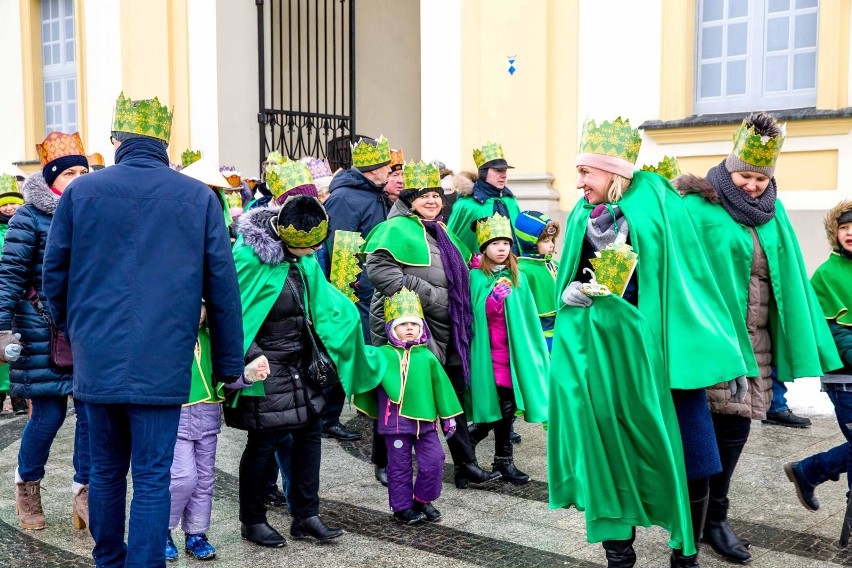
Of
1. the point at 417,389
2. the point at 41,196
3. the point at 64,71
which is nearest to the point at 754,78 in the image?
the point at 417,389

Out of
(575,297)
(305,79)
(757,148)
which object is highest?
(305,79)

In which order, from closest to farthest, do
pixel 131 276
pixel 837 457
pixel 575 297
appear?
1. pixel 131 276
2. pixel 575 297
3. pixel 837 457

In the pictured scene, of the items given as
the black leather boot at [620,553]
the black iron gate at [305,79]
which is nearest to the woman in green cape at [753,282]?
the black leather boot at [620,553]

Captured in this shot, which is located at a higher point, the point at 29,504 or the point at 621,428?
the point at 621,428

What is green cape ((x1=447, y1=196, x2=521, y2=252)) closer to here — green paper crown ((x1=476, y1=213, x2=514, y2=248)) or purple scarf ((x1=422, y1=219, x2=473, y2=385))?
green paper crown ((x1=476, y1=213, x2=514, y2=248))

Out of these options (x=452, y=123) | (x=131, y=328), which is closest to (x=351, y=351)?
(x=131, y=328)

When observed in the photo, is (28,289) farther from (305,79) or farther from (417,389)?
(305,79)

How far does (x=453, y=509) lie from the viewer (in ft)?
17.8

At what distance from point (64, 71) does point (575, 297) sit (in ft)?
43.4

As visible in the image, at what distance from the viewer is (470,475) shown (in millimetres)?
5883

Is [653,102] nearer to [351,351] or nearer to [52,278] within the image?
[351,351]

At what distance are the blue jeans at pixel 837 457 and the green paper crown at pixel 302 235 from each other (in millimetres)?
2483

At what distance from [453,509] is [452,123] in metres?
6.00

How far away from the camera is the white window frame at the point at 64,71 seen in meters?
15.4
